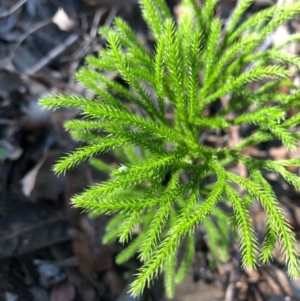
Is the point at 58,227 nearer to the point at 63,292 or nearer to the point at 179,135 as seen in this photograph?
the point at 63,292

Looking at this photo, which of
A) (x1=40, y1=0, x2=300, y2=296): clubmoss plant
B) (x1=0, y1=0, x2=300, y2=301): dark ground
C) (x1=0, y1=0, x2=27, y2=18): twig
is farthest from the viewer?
(x1=0, y1=0, x2=27, y2=18): twig

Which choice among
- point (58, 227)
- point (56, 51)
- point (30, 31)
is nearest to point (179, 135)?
point (58, 227)

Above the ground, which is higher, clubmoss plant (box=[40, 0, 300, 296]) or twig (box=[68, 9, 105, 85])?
twig (box=[68, 9, 105, 85])

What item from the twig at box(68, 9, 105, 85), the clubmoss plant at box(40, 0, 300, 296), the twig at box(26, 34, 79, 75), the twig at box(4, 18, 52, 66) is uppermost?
the twig at box(4, 18, 52, 66)

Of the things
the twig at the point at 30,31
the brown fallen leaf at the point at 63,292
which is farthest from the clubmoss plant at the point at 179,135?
the twig at the point at 30,31

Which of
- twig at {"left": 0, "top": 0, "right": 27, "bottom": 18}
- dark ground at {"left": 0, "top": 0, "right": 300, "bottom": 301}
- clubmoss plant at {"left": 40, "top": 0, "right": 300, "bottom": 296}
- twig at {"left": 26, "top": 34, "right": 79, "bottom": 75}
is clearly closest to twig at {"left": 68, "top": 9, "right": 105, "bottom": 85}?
dark ground at {"left": 0, "top": 0, "right": 300, "bottom": 301}

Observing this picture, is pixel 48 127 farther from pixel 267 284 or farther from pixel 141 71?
pixel 267 284

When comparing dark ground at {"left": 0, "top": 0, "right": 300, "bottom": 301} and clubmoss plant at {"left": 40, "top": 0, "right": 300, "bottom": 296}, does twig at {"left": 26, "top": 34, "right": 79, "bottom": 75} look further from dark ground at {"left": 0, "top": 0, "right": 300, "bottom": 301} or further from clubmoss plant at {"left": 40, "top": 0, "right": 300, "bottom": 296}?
clubmoss plant at {"left": 40, "top": 0, "right": 300, "bottom": 296}

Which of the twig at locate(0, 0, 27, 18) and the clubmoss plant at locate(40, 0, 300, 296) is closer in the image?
the clubmoss plant at locate(40, 0, 300, 296)

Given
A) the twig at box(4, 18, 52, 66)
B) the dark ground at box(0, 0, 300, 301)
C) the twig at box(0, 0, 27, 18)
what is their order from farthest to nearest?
1. the twig at box(4, 18, 52, 66)
2. the twig at box(0, 0, 27, 18)
3. the dark ground at box(0, 0, 300, 301)
